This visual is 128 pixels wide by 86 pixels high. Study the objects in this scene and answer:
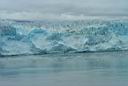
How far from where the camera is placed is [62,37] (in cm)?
3688

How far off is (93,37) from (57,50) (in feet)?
22.0

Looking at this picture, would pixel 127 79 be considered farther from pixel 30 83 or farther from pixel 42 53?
pixel 42 53

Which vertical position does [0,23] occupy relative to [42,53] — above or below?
above

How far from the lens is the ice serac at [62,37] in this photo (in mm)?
32719

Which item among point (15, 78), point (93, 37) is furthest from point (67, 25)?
point (15, 78)

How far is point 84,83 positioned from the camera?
1430 centimetres

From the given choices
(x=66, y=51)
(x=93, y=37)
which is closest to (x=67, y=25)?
(x=93, y=37)

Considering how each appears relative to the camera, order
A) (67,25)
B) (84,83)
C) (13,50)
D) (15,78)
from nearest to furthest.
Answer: (84,83) → (15,78) → (13,50) → (67,25)

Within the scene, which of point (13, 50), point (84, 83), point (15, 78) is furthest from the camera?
point (13, 50)

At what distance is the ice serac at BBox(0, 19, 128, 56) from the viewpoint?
32.7 m

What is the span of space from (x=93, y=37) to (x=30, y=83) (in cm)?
2450

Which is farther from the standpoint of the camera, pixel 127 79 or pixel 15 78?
pixel 15 78

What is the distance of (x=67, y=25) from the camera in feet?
124

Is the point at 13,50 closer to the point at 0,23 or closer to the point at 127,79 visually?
the point at 0,23
